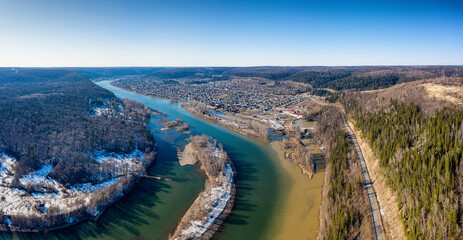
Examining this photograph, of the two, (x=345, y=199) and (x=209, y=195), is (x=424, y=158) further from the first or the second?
(x=209, y=195)

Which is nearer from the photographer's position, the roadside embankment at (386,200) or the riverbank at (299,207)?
the roadside embankment at (386,200)


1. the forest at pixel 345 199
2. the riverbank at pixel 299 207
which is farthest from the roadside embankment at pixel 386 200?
the riverbank at pixel 299 207

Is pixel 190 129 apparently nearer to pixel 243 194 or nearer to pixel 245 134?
pixel 245 134

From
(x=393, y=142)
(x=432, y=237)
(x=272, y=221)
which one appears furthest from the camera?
(x=393, y=142)

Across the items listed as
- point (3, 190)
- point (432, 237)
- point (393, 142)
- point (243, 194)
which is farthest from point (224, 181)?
point (3, 190)

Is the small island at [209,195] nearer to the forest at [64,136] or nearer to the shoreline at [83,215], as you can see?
the forest at [64,136]

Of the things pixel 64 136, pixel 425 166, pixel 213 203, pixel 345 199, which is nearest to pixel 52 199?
pixel 64 136
